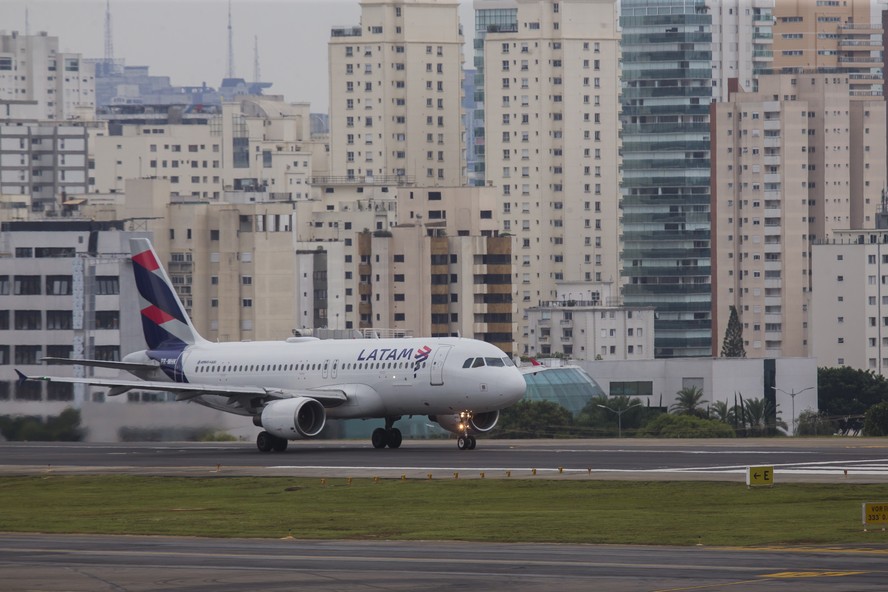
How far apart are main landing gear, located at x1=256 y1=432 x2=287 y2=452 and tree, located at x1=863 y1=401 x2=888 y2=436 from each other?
31692 mm

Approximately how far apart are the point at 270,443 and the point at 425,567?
37.8m

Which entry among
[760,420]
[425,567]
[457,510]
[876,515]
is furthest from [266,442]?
[760,420]

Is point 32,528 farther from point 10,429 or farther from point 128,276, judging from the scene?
point 128,276

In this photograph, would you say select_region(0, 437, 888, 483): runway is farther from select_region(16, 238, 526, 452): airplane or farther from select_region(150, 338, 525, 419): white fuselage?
select_region(150, 338, 525, 419): white fuselage

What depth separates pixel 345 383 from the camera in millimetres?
71625

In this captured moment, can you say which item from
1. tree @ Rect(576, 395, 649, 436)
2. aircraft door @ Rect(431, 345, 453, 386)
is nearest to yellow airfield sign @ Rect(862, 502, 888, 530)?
aircraft door @ Rect(431, 345, 453, 386)

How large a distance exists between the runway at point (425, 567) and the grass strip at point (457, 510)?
215 cm

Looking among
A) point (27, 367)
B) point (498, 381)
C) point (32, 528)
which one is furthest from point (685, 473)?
point (27, 367)

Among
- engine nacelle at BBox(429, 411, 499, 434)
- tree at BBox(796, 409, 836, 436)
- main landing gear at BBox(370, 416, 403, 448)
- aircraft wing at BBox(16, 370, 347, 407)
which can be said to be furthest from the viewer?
tree at BBox(796, 409, 836, 436)

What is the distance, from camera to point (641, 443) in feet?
243

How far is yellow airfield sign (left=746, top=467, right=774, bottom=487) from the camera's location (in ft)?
158

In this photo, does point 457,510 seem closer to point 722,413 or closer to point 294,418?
point 294,418

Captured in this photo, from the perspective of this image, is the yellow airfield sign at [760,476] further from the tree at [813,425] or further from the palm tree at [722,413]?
the palm tree at [722,413]

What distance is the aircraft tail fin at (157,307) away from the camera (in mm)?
80938
